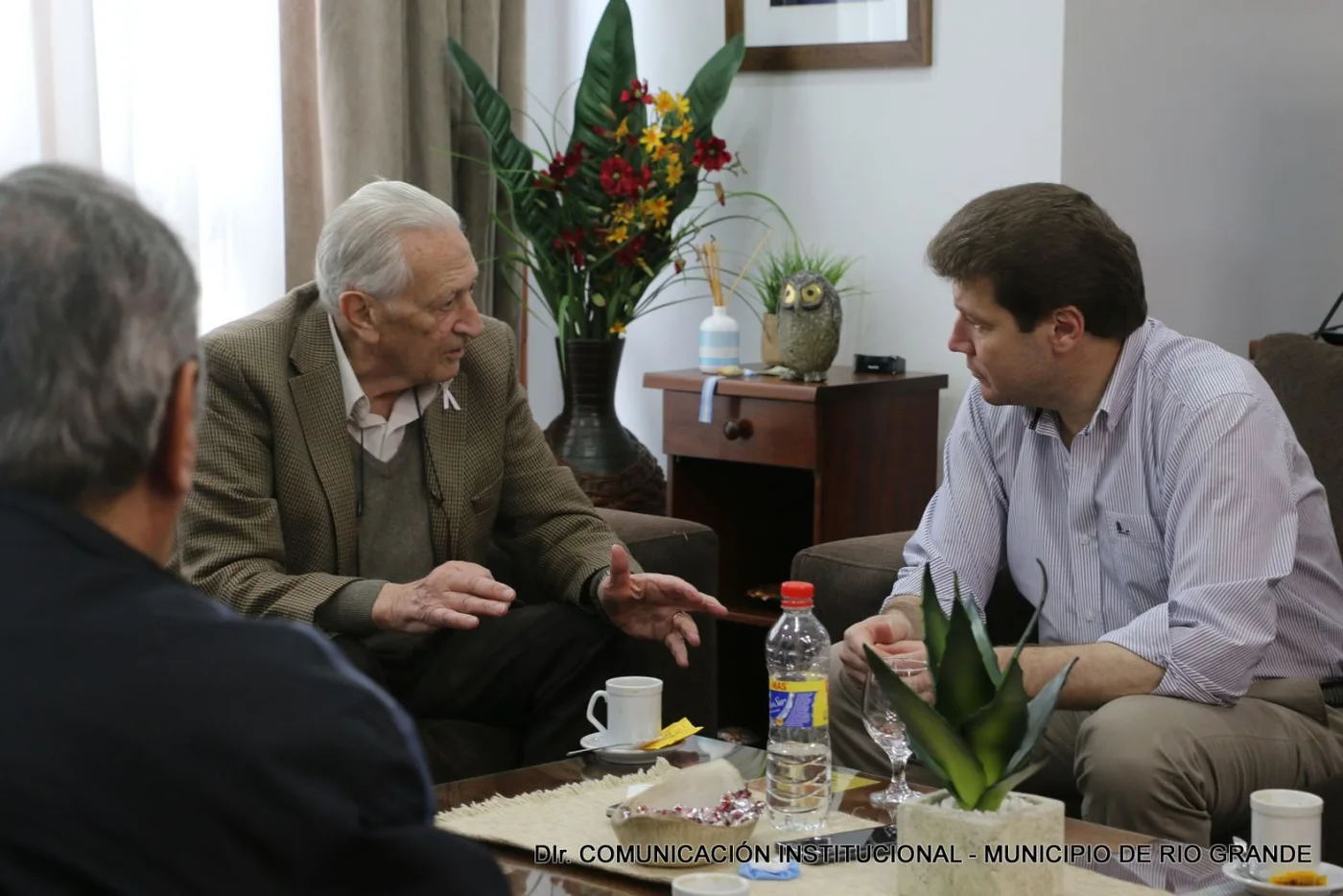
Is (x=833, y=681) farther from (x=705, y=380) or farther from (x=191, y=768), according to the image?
(x=191, y=768)

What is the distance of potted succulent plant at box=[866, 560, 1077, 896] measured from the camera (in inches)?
53.9

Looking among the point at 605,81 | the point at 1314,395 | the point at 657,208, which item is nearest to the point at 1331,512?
the point at 1314,395

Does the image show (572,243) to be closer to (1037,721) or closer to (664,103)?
(664,103)

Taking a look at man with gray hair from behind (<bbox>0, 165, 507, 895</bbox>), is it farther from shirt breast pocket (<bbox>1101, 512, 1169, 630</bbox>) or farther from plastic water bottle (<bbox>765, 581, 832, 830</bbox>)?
shirt breast pocket (<bbox>1101, 512, 1169, 630</bbox>)

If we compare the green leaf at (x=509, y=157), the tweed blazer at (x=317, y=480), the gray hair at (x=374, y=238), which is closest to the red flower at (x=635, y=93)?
the green leaf at (x=509, y=157)

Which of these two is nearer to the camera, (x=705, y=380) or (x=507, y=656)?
(x=507, y=656)

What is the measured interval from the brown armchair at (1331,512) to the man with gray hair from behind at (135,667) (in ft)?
4.96

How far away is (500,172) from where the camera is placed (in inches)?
130

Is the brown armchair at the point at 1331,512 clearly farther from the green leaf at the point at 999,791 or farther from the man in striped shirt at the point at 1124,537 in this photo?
the green leaf at the point at 999,791

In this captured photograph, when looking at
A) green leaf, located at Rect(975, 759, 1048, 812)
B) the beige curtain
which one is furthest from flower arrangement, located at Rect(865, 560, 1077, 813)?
the beige curtain

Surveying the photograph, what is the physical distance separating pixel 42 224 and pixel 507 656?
150cm

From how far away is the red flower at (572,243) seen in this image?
10.6 feet

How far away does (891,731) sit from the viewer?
167 cm

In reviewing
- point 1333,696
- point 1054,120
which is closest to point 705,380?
point 1054,120
